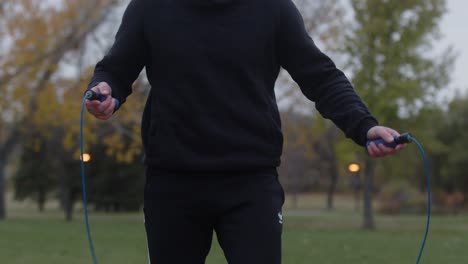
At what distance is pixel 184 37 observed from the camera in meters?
3.22

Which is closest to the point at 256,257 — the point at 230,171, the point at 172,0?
the point at 230,171

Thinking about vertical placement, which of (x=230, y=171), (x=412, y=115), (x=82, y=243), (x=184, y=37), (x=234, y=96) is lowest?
(x=82, y=243)

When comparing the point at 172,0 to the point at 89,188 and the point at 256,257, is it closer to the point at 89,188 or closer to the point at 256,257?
the point at 256,257

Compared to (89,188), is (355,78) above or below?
above

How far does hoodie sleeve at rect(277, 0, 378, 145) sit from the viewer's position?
3291 millimetres

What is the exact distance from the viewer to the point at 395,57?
79.4 feet

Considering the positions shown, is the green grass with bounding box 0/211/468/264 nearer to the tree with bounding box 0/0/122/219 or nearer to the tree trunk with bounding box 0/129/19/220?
the tree with bounding box 0/0/122/219

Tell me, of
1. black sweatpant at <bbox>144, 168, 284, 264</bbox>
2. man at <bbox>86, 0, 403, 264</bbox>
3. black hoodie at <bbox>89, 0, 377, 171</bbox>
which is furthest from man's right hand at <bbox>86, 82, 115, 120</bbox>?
black sweatpant at <bbox>144, 168, 284, 264</bbox>

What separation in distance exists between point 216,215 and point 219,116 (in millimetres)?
417

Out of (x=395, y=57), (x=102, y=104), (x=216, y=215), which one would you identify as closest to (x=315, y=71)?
(x=216, y=215)

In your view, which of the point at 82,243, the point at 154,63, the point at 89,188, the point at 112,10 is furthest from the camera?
the point at 89,188

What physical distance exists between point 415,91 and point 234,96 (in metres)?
21.4

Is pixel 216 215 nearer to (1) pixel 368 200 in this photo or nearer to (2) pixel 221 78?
(2) pixel 221 78

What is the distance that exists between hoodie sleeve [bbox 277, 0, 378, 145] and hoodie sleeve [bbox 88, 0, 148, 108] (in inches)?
25.0
